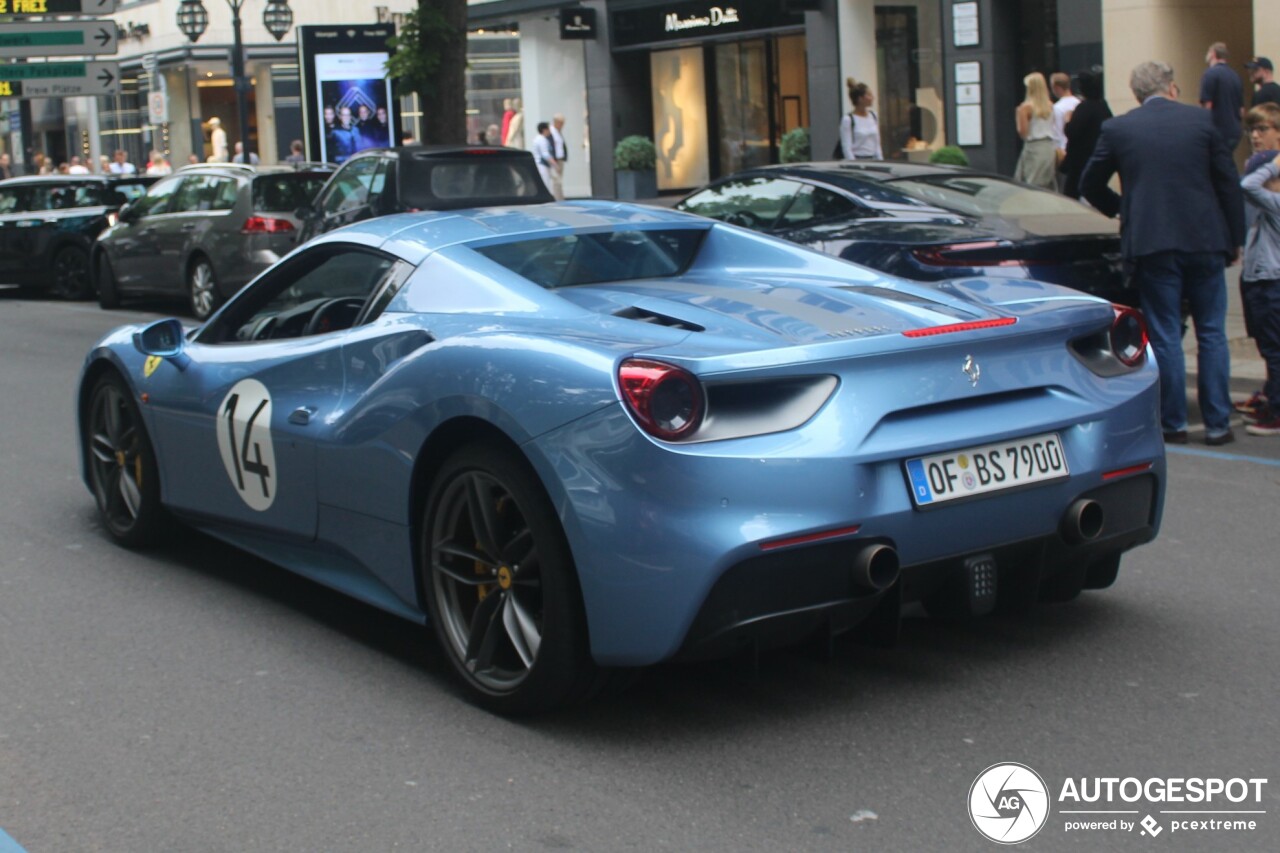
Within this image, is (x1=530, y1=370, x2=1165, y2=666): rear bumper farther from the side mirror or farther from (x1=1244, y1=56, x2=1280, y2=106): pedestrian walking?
(x1=1244, y1=56, x2=1280, y2=106): pedestrian walking

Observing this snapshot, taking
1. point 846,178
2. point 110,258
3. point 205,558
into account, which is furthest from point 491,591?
point 110,258

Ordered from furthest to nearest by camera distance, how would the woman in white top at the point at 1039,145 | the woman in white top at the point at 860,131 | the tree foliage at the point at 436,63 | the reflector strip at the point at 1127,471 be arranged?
the tree foliage at the point at 436,63, the woman in white top at the point at 860,131, the woman in white top at the point at 1039,145, the reflector strip at the point at 1127,471

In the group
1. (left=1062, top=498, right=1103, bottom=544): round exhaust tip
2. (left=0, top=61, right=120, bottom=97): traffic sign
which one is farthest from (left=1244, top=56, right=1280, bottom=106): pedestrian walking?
(left=0, top=61, right=120, bottom=97): traffic sign

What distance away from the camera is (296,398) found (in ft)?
17.3

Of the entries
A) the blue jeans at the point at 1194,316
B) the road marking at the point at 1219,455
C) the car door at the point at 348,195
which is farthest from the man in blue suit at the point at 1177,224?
the car door at the point at 348,195

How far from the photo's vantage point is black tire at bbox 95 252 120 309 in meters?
18.2

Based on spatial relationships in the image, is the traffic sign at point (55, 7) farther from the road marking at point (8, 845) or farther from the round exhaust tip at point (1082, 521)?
the round exhaust tip at point (1082, 521)

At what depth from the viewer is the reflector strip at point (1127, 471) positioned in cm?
450

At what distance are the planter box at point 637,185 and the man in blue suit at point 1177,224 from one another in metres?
22.5

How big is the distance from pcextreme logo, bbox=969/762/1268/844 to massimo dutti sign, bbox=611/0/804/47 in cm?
2325

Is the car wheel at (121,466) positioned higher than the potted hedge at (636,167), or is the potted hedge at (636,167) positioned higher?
→ the potted hedge at (636,167)

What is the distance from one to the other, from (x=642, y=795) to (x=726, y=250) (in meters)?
2.24

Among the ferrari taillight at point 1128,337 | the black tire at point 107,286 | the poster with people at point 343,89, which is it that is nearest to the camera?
the ferrari taillight at point 1128,337

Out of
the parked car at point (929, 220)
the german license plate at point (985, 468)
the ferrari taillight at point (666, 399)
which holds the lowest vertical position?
the german license plate at point (985, 468)
